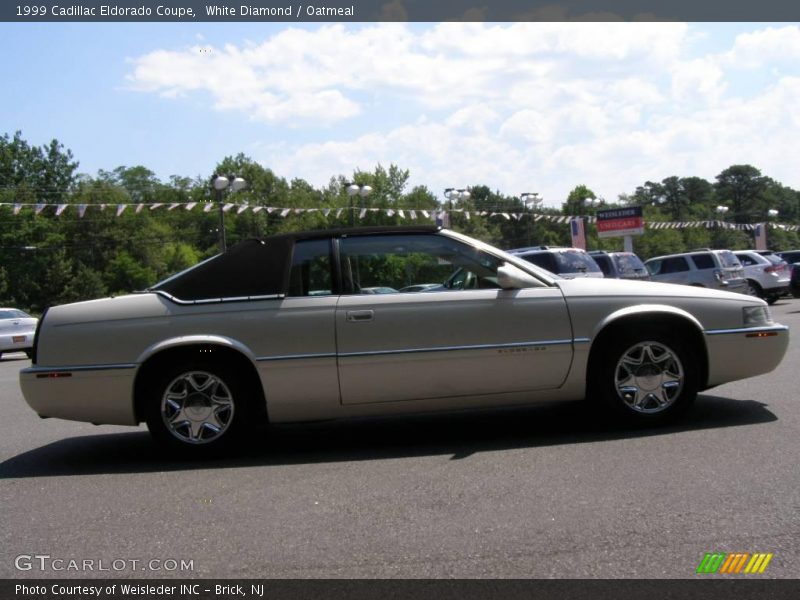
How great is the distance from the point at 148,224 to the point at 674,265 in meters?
58.0

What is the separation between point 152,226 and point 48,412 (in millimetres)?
70862

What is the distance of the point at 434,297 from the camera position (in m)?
5.75

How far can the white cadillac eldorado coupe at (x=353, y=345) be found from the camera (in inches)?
221

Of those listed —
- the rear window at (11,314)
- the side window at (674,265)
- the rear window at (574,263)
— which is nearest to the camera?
the rear window at (574,263)

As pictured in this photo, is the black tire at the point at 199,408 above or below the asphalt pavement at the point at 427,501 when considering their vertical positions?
above

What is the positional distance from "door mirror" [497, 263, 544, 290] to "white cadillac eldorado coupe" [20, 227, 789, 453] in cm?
1

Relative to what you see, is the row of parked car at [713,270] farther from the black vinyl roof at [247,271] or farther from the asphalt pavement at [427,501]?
the asphalt pavement at [427,501]

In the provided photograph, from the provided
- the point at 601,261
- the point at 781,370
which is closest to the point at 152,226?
the point at 601,261

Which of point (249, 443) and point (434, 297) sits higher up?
point (434, 297)

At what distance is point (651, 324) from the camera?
19.4ft

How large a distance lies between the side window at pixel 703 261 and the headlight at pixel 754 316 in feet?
58.6

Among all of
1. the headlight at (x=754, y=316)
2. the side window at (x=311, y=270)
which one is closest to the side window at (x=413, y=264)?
the side window at (x=311, y=270)
